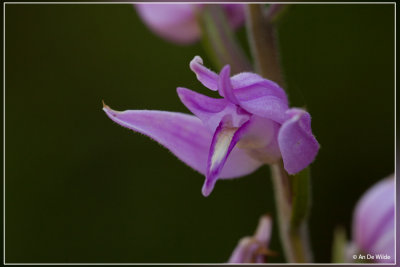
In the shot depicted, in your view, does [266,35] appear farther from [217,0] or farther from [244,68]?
[217,0]

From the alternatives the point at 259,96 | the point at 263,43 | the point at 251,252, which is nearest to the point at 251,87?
the point at 259,96

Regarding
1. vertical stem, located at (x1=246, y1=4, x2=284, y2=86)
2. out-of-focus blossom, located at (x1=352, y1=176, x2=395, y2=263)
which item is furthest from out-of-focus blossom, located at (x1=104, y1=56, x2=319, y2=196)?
out-of-focus blossom, located at (x1=352, y1=176, x2=395, y2=263)

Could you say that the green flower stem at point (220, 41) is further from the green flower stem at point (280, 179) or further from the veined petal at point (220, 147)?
the veined petal at point (220, 147)

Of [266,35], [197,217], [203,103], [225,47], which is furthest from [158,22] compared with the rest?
[197,217]

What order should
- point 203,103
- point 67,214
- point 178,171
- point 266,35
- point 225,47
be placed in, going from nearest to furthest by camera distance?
point 203,103
point 266,35
point 225,47
point 67,214
point 178,171

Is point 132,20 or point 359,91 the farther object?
point 132,20

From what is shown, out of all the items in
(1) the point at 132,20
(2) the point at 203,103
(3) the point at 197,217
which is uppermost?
(1) the point at 132,20

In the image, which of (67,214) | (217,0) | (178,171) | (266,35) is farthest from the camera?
(178,171)
